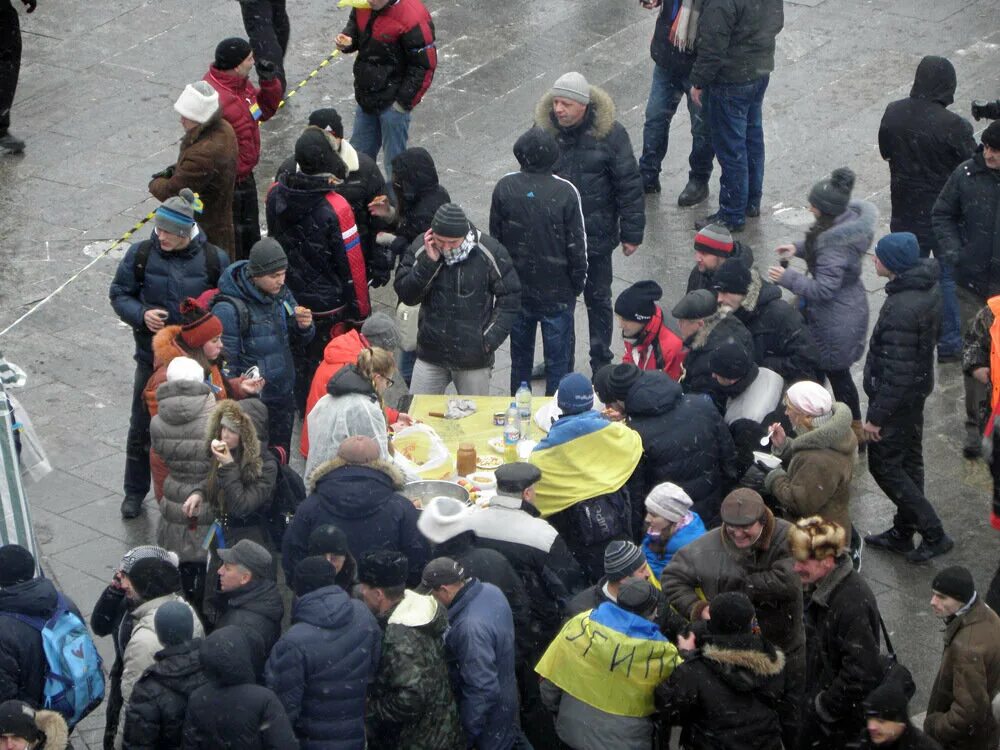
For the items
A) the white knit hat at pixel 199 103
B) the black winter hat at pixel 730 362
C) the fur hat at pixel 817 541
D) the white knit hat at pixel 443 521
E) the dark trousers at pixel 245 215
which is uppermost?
the white knit hat at pixel 199 103

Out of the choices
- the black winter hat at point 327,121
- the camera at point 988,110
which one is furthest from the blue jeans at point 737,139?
the black winter hat at point 327,121

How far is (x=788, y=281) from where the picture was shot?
962cm

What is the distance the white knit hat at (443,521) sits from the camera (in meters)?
7.16

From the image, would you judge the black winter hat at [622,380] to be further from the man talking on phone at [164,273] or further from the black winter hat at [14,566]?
the black winter hat at [14,566]

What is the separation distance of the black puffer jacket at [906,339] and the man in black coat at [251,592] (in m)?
3.80

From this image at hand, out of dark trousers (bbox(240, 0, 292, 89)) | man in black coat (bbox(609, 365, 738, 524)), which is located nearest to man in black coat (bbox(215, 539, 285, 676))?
man in black coat (bbox(609, 365, 738, 524))

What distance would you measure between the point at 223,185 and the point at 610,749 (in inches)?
215

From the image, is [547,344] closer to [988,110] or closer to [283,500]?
[283,500]

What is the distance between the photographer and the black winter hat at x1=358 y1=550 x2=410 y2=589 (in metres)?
6.88

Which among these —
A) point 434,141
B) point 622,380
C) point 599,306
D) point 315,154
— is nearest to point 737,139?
point 599,306

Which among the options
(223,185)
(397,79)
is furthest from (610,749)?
(397,79)

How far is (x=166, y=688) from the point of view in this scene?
646cm

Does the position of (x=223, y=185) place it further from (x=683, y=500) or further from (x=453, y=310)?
(x=683, y=500)

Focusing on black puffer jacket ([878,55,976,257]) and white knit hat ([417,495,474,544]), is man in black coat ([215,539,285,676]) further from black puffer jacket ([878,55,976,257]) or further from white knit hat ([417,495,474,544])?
black puffer jacket ([878,55,976,257])
